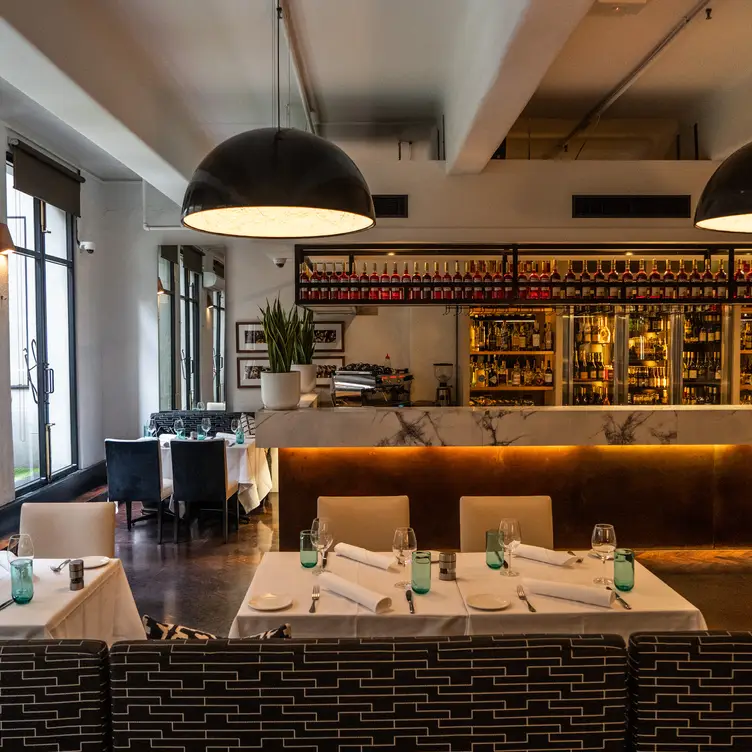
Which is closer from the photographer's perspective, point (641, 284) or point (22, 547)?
point (22, 547)

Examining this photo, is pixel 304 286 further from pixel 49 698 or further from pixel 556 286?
pixel 49 698

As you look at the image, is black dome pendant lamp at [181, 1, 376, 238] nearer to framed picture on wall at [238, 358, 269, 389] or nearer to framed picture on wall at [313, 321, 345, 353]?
framed picture on wall at [313, 321, 345, 353]

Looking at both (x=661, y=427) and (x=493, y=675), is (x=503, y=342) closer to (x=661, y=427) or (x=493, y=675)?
(x=661, y=427)

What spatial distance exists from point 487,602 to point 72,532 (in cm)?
245

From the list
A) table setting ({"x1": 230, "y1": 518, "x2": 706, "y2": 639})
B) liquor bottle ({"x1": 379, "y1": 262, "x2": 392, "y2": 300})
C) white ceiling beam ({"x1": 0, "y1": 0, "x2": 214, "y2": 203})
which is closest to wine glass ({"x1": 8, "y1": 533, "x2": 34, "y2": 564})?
table setting ({"x1": 230, "y1": 518, "x2": 706, "y2": 639})

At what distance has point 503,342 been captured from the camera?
889 centimetres

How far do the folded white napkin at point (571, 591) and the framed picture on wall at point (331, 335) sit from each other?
24.5ft

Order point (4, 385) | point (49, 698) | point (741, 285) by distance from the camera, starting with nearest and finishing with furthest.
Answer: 1. point (49, 698)
2. point (741, 285)
3. point (4, 385)

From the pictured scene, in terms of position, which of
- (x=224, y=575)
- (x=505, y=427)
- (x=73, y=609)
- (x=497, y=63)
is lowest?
(x=224, y=575)

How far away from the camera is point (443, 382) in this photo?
29.9ft

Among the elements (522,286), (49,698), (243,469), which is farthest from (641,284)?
(49,698)

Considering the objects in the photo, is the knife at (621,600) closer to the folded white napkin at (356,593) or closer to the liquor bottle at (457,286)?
the folded white napkin at (356,593)

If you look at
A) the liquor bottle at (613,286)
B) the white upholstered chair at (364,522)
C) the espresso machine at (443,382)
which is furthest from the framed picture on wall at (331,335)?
the white upholstered chair at (364,522)

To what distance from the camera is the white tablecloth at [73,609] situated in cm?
264
